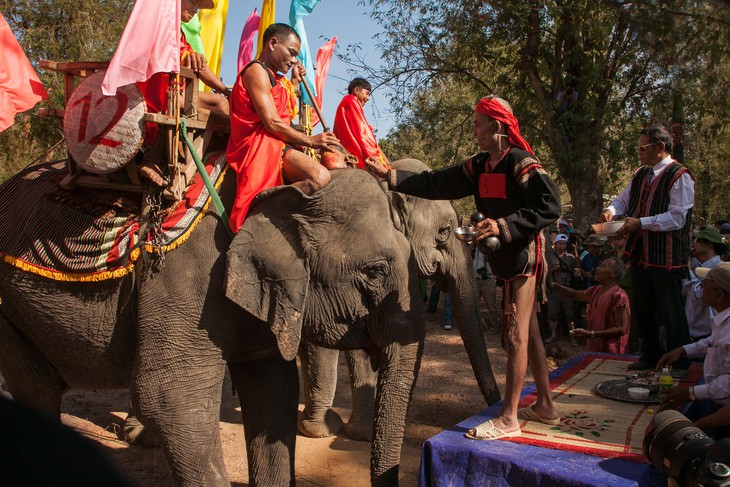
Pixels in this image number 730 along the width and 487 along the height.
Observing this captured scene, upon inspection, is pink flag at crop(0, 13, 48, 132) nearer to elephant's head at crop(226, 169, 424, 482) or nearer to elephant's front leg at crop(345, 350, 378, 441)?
elephant's head at crop(226, 169, 424, 482)

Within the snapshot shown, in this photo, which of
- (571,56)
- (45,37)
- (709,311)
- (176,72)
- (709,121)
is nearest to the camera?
(176,72)

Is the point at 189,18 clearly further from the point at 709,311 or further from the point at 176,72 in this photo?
the point at 709,311

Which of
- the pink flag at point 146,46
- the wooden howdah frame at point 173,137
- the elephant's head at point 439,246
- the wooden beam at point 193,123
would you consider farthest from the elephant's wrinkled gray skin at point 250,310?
the elephant's head at point 439,246

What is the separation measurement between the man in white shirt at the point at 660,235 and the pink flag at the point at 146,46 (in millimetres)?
3026

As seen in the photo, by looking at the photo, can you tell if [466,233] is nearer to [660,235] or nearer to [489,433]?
[489,433]

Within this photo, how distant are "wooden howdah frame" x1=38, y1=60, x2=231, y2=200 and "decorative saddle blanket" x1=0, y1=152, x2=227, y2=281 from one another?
8 cm

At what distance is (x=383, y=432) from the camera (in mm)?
3686

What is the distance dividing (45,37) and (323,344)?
1282 centimetres

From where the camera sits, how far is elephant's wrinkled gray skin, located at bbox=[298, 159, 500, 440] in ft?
20.0

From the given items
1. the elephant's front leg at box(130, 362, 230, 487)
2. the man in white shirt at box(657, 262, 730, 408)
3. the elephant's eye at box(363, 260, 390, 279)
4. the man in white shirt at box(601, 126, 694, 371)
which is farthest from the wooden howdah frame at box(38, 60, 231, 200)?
the man in white shirt at box(657, 262, 730, 408)

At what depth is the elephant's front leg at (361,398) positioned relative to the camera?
607 centimetres

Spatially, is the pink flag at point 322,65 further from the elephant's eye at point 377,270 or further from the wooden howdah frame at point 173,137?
the elephant's eye at point 377,270

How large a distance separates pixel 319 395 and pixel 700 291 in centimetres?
340

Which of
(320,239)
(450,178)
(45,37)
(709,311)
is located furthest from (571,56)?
(45,37)
